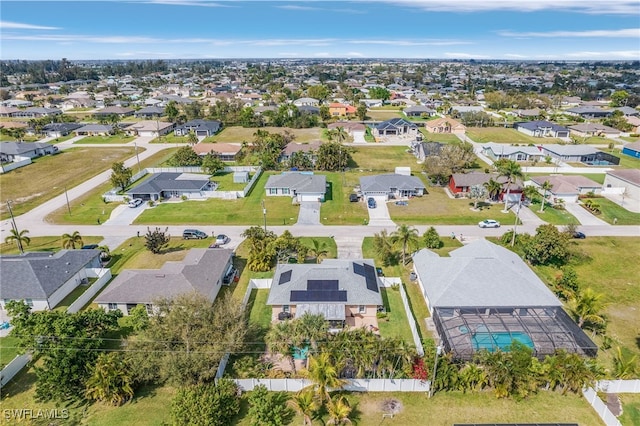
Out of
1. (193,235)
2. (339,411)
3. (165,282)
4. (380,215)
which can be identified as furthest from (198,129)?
(339,411)

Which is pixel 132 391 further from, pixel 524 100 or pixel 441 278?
pixel 524 100

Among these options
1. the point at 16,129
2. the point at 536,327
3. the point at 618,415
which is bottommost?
the point at 618,415

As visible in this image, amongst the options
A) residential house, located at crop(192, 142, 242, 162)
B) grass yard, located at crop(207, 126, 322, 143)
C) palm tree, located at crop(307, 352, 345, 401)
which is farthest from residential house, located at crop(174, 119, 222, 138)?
palm tree, located at crop(307, 352, 345, 401)

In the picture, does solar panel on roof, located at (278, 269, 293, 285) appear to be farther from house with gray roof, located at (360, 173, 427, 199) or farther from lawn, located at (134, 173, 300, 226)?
house with gray roof, located at (360, 173, 427, 199)

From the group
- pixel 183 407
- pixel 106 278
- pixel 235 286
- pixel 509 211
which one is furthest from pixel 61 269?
pixel 509 211

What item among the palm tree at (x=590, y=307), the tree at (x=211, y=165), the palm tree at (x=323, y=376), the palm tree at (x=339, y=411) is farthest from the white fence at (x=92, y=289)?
the palm tree at (x=590, y=307)
